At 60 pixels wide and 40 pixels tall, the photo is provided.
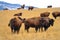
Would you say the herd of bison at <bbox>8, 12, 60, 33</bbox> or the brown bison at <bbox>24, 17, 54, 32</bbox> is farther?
the brown bison at <bbox>24, 17, 54, 32</bbox>

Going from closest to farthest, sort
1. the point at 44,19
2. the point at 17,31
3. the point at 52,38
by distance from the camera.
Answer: the point at 52,38, the point at 17,31, the point at 44,19

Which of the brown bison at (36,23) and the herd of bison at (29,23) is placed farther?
the brown bison at (36,23)

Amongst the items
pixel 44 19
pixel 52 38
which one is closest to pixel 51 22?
pixel 44 19

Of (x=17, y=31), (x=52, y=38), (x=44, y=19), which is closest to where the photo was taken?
(x=52, y=38)

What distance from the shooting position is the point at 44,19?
50.5 ft

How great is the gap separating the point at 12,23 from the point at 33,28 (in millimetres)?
2163

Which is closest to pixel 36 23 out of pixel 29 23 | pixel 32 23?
pixel 32 23

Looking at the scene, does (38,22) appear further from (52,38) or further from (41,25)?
(52,38)

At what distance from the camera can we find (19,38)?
491 inches

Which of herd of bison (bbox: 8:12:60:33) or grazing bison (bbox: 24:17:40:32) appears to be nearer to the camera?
herd of bison (bbox: 8:12:60:33)

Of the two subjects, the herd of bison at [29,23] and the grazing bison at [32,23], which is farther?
the grazing bison at [32,23]

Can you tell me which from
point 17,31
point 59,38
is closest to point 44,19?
point 17,31

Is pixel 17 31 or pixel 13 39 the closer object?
pixel 13 39

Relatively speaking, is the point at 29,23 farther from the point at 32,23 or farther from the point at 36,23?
the point at 36,23
